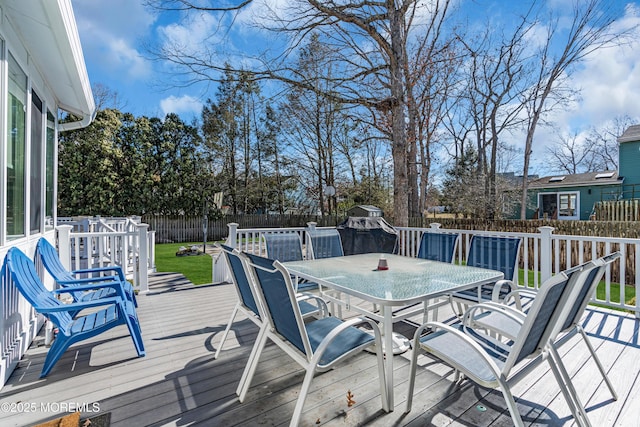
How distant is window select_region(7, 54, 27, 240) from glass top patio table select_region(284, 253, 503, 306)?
2.59 m

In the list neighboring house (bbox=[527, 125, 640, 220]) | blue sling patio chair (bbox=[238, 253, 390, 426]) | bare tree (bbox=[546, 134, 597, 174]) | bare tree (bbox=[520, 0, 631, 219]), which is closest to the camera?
blue sling patio chair (bbox=[238, 253, 390, 426])

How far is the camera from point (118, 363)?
2.71m

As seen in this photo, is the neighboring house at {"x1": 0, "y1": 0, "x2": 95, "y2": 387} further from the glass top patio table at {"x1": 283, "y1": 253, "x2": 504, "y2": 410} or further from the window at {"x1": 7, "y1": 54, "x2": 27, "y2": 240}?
the glass top patio table at {"x1": 283, "y1": 253, "x2": 504, "y2": 410}

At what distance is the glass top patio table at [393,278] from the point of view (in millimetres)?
2205

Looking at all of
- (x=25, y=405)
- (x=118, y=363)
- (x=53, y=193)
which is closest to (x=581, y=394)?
(x=118, y=363)

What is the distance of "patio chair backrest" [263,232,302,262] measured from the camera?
411 centimetres

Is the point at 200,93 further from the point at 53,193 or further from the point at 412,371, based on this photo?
the point at 412,371

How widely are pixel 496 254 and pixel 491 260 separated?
0.09m

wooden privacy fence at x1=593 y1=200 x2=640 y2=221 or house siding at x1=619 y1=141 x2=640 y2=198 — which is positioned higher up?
house siding at x1=619 y1=141 x2=640 y2=198

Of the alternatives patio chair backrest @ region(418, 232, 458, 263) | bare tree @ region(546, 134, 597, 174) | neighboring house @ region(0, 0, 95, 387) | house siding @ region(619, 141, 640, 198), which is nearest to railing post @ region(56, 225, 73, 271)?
neighboring house @ region(0, 0, 95, 387)

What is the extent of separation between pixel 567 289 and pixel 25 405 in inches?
136

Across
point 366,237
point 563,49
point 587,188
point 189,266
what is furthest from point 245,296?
point 587,188

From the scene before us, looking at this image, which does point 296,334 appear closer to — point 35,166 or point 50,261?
point 50,261

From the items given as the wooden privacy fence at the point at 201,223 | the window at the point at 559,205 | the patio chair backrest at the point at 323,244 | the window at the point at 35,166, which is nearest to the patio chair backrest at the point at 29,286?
the window at the point at 35,166
